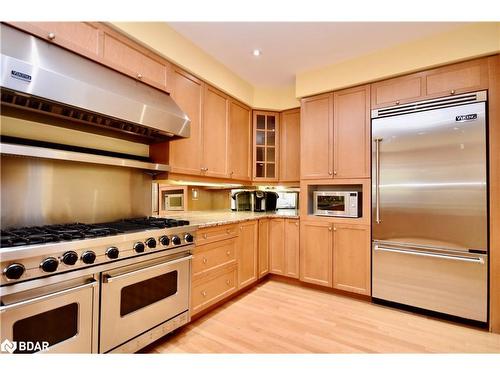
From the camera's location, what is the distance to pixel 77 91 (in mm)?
1415

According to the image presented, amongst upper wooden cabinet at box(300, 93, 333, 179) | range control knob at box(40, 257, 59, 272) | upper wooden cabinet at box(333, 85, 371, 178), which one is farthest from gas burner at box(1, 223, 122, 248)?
upper wooden cabinet at box(333, 85, 371, 178)

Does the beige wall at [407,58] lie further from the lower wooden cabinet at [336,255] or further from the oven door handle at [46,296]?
the oven door handle at [46,296]

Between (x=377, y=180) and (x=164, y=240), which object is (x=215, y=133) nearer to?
(x=164, y=240)

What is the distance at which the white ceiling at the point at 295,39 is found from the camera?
7.07ft

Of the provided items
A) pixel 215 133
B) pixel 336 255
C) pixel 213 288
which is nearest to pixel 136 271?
pixel 213 288

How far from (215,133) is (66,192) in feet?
5.07

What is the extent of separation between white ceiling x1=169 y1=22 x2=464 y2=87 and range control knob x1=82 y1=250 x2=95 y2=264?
197 cm

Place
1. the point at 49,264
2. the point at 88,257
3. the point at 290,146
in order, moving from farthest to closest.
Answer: the point at 290,146, the point at 88,257, the point at 49,264

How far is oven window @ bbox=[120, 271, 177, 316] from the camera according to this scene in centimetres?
157

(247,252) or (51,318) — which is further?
(247,252)

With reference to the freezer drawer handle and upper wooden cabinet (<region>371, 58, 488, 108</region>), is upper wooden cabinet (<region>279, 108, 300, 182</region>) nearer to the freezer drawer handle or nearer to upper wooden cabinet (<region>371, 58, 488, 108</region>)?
upper wooden cabinet (<region>371, 58, 488, 108</region>)

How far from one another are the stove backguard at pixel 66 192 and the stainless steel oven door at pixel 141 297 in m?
0.65
